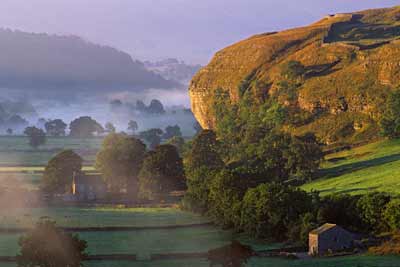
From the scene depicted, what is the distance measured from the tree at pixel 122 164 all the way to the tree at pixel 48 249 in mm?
105375

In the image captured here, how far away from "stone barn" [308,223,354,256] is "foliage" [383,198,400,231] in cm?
644

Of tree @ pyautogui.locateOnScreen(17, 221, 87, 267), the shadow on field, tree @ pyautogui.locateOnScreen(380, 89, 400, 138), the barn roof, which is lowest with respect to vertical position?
the barn roof

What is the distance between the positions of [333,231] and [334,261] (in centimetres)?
875

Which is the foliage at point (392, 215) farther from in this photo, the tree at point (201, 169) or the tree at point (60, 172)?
the tree at point (60, 172)

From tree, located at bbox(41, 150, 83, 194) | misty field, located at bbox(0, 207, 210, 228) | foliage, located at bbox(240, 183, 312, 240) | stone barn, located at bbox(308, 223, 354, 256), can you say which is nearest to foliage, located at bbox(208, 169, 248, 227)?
misty field, located at bbox(0, 207, 210, 228)

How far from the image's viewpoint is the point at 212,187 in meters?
121

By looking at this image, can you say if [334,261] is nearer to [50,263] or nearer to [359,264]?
[359,264]

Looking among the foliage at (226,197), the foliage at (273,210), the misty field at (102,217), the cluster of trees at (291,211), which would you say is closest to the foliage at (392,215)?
the cluster of trees at (291,211)

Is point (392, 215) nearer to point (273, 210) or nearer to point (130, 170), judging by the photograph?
point (273, 210)

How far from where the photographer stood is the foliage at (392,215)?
89.6 m

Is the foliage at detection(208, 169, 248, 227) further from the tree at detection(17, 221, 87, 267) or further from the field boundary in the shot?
the tree at detection(17, 221, 87, 267)

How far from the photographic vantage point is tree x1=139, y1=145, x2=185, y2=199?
162m

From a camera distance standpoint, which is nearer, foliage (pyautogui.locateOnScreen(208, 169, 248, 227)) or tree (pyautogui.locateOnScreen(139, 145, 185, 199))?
foliage (pyautogui.locateOnScreen(208, 169, 248, 227))

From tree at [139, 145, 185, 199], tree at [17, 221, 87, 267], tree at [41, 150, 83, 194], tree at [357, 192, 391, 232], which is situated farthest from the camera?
tree at [41, 150, 83, 194]
